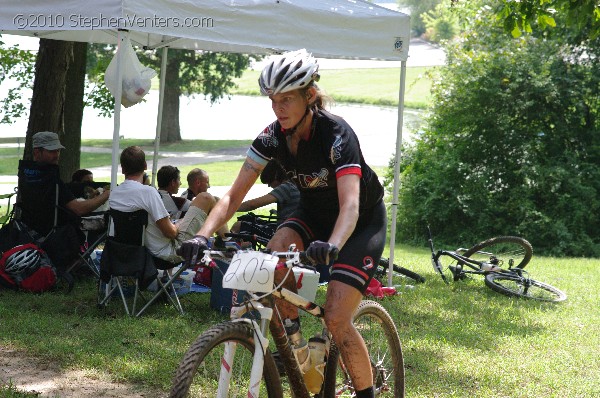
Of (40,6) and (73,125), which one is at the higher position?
(40,6)

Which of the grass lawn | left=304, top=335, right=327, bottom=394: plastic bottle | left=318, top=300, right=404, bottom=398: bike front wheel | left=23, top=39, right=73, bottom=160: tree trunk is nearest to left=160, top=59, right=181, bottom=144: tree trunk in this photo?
left=23, top=39, right=73, bottom=160: tree trunk

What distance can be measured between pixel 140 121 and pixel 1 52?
2899cm

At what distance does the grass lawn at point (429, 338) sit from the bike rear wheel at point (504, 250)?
33.2 inches

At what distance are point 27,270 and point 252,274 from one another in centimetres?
457

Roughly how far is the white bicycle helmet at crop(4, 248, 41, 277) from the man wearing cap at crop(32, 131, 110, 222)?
1.63ft

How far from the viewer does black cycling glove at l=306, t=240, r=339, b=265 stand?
10.9 feet

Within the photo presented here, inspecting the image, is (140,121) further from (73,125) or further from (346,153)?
(346,153)

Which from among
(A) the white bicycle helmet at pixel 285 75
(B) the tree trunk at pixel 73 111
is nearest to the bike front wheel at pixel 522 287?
(B) the tree trunk at pixel 73 111

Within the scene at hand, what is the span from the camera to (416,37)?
9650 cm

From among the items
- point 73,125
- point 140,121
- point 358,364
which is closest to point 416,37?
point 140,121

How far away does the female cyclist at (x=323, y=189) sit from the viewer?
3.83 m

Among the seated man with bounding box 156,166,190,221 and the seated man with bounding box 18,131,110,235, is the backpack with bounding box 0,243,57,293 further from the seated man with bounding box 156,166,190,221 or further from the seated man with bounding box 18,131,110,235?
the seated man with bounding box 156,166,190,221

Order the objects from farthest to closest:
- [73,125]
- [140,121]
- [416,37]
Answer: [416,37] → [140,121] → [73,125]

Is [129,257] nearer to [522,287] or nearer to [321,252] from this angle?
[321,252]
